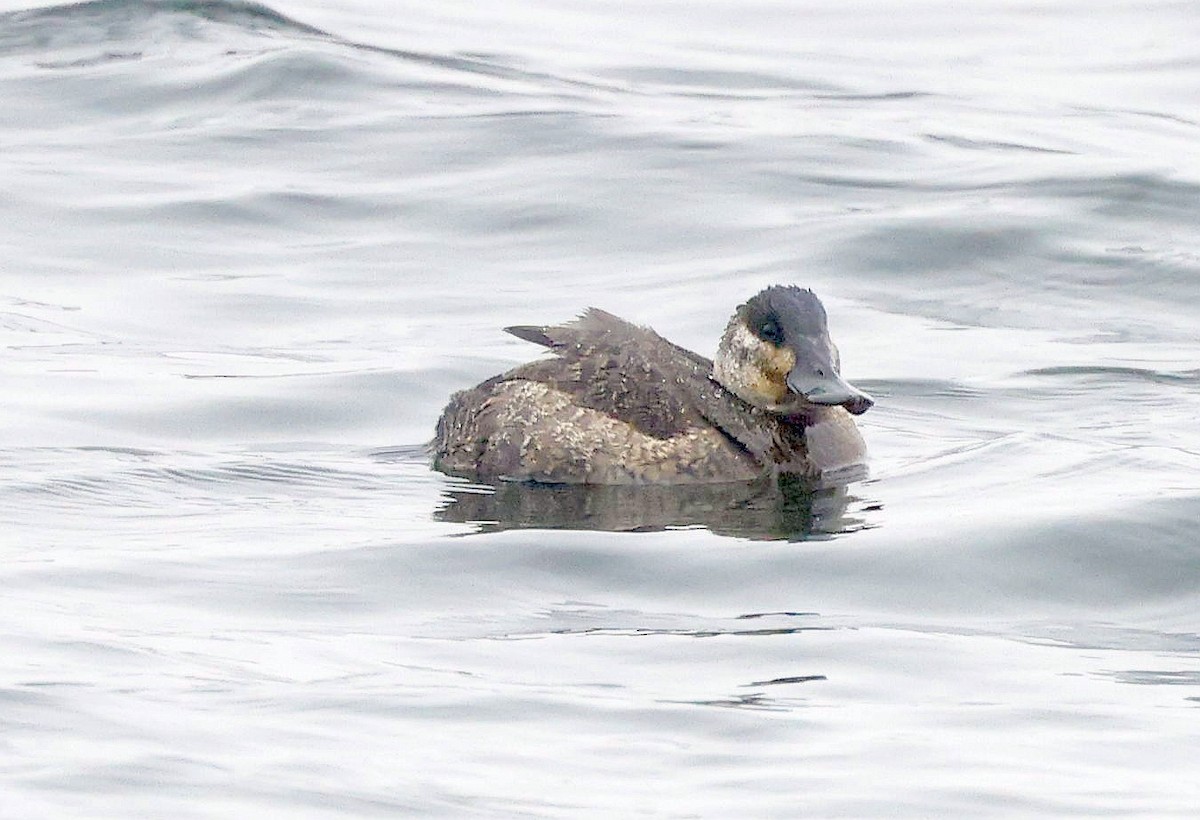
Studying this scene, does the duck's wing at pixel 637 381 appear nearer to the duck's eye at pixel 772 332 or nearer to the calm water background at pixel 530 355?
the duck's eye at pixel 772 332

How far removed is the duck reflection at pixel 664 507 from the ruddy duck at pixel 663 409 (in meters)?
0.08

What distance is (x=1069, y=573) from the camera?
26.4ft

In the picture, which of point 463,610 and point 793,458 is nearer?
point 463,610

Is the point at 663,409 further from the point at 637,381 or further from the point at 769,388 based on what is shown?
the point at 769,388

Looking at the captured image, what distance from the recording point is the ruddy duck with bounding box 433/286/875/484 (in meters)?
9.12

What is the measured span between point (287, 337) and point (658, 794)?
6.84 meters

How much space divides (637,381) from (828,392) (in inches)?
26.3

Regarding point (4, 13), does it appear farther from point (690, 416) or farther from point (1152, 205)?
point (690, 416)

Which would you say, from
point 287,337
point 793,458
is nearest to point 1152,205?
point 287,337

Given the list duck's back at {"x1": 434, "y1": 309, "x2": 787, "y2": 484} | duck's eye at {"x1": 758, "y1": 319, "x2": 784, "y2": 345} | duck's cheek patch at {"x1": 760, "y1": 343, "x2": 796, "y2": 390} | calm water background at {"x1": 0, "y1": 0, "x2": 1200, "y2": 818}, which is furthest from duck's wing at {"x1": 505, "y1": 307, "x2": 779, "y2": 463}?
calm water background at {"x1": 0, "y1": 0, "x2": 1200, "y2": 818}

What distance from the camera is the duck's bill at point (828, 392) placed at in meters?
9.10

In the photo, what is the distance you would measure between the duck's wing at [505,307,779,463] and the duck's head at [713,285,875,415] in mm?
87

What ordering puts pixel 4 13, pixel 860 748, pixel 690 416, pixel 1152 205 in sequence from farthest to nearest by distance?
1. pixel 4 13
2. pixel 1152 205
3. pixel 690 416
4. pixel 860 748

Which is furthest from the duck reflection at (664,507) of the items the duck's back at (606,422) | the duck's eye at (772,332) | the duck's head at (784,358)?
the duck's eye at (772,332)
